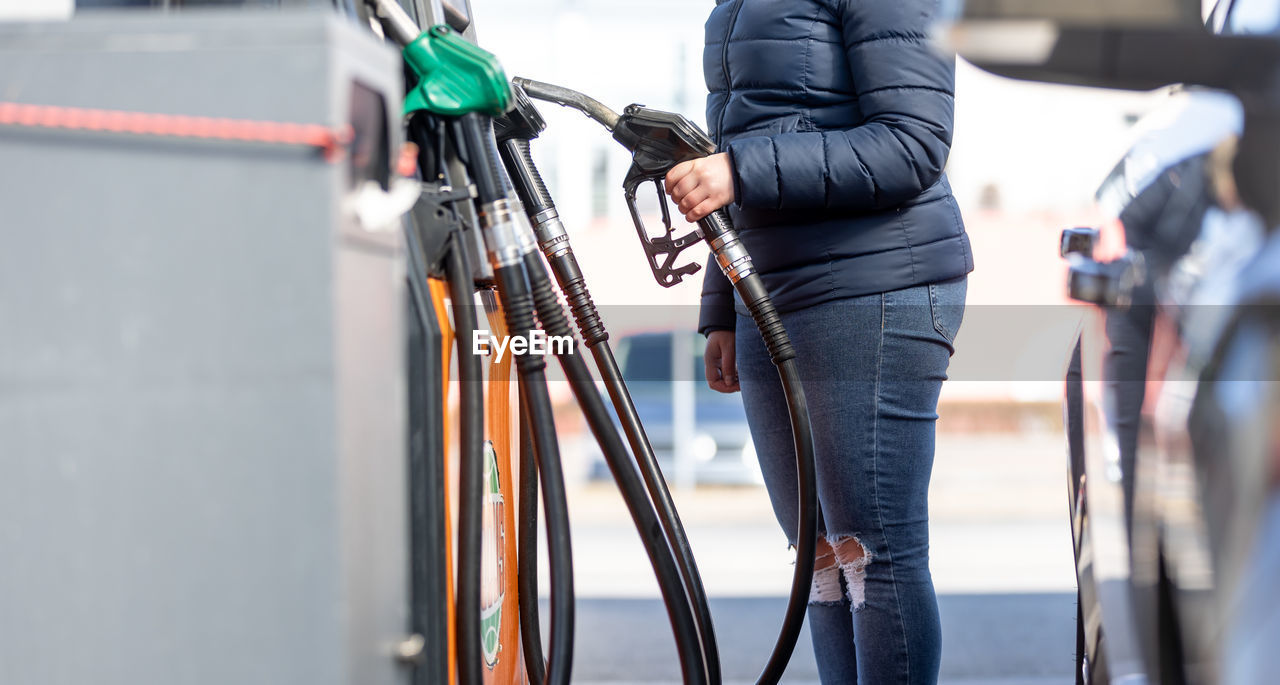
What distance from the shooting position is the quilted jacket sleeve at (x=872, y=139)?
4.47 ft

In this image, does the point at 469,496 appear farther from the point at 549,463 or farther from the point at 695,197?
the point at 695,197

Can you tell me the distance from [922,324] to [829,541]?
0.33m

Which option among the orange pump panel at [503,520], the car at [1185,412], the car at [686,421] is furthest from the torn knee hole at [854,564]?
the car at [686,421]

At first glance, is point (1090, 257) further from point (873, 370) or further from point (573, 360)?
point (573, 360)

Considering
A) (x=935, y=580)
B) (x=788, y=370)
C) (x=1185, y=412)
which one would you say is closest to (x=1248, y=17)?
(x=1185, y=412)

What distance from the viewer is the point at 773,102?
147 cm

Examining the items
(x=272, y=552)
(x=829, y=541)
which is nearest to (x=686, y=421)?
(x=829, y=541)

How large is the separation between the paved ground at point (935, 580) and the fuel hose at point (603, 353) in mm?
514

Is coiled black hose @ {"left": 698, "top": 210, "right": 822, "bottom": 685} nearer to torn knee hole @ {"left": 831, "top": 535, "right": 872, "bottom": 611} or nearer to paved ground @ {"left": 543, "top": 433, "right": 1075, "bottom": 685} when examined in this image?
torn knee hole @ {"left": 831, "top": 535, "right": 872, "bottom": 611}

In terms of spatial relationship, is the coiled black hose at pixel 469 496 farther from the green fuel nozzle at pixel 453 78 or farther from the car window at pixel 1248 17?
the car window at pixel 1248 17

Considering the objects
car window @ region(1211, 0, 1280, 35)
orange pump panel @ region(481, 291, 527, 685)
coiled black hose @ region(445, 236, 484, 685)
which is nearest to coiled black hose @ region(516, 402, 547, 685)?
orange pump panel @ region(481, 291, 527, 685)

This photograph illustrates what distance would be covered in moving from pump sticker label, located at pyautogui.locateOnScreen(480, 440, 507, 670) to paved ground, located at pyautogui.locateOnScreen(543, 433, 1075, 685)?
2.14 feet

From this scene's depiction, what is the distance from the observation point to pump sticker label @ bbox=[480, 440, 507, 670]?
3.88 feet

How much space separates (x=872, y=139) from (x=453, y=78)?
0.61 m
